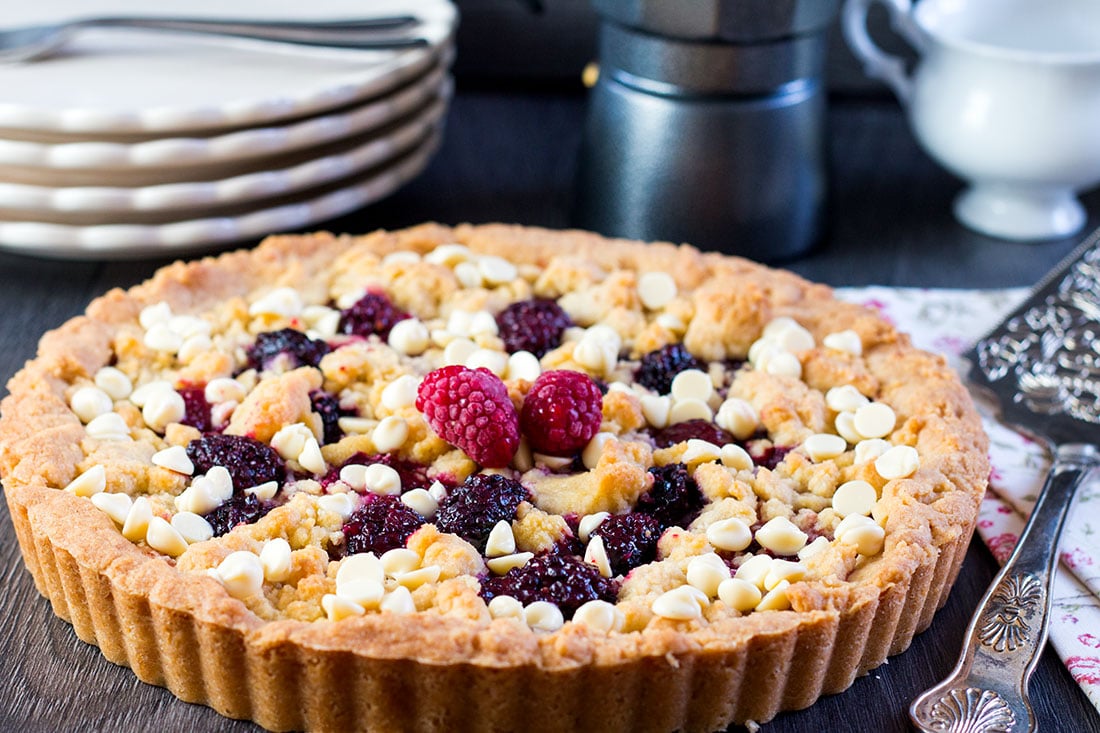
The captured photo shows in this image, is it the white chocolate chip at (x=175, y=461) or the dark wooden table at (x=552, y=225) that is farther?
the white chocolate chip at (x=175, y=461)

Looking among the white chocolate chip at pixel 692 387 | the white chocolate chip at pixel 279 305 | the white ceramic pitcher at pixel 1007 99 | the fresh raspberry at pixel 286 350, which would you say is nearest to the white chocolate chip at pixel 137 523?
the fresh raspberry at pixel 286 350

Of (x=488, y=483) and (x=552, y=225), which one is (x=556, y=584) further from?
(x=552, y=225)

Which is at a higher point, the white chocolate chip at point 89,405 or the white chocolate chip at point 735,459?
the white chocolate chip at point 735,459

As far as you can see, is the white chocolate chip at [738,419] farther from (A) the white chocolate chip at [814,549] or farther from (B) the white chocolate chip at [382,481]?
(B) the white chocolate chip at [382,481]

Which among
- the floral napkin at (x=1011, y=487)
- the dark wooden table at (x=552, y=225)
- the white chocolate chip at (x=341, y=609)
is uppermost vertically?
the white chocolate chip at (x=341, y=609)

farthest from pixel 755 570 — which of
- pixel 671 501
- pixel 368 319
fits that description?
pixel 368 319
